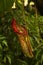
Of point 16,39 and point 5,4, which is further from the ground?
point 5,4

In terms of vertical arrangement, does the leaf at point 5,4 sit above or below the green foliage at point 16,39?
above

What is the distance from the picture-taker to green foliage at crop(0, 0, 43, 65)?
1.82m

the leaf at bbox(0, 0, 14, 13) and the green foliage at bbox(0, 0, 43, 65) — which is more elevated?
the leaf at bbox(0, 0, 14, 13)

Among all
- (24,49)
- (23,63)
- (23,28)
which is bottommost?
(23,63)

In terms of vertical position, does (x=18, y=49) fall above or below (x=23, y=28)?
below

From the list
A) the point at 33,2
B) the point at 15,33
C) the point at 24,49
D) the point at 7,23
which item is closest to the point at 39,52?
the point at 24,49

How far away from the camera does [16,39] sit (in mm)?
1841

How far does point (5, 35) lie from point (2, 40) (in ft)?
0.26

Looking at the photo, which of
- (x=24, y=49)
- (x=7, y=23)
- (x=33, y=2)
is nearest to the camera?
(x=24, y=49)

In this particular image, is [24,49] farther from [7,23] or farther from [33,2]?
[33,2]

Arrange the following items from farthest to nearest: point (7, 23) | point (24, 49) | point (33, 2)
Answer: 1. point (33, 2)
2. point (7, 23)
3. point (24, 49)

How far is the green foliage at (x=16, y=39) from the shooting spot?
182 centimetres

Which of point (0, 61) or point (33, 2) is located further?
point (33, 2)

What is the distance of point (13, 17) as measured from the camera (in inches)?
74.6
